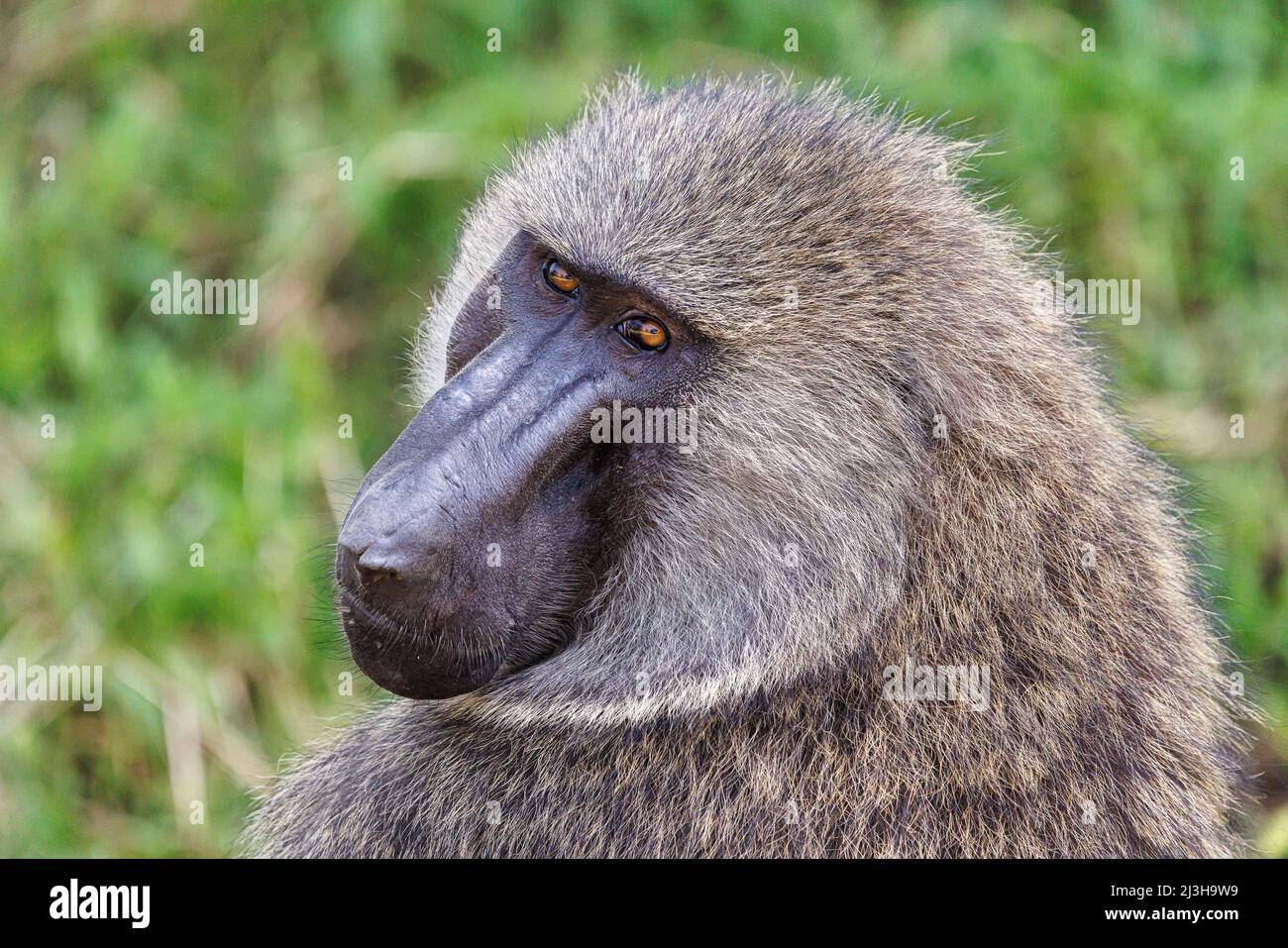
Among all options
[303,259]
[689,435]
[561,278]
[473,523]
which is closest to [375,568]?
[473,523]

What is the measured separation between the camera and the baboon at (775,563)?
9.34 feet

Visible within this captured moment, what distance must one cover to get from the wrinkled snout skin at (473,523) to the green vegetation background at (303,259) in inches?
82.3

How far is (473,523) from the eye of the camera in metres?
2.81

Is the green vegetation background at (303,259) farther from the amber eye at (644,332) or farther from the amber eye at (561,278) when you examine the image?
the amber eye at (644,332)

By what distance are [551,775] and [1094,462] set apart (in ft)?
3.97

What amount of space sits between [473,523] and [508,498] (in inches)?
3.3

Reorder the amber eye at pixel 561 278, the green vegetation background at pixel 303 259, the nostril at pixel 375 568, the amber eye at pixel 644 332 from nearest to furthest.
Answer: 1. the nostril at pixel 375 568
2. the amber eye at pixel 644 332
3. the amber eye at pixel 561 278
4. the green vegetation background at pixel 303 259

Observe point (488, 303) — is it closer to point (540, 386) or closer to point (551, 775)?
point (540, 386)

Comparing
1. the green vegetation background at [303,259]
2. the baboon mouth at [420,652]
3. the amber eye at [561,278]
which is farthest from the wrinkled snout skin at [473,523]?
the green vegetation background at [303,259]

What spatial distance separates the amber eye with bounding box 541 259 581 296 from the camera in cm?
315

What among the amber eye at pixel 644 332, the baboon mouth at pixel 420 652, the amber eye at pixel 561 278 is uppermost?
the amber eye at pixel 561 278

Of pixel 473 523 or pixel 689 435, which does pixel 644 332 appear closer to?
pixel 689 435

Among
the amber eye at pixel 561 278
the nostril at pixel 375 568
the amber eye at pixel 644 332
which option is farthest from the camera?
the amber eye at pixel 561 278

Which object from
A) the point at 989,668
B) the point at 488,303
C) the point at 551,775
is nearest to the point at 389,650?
the point at 551,775
